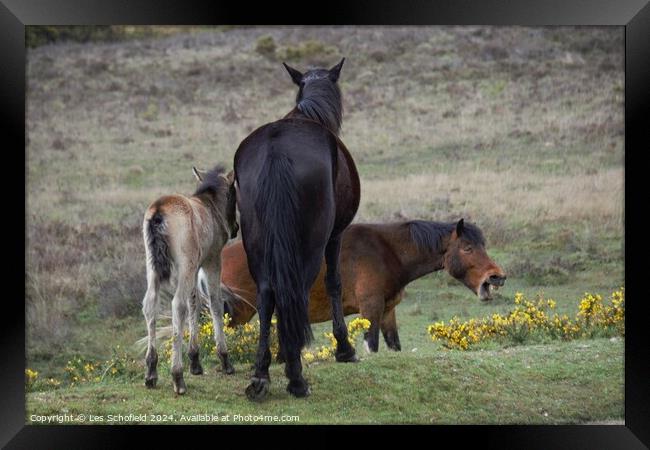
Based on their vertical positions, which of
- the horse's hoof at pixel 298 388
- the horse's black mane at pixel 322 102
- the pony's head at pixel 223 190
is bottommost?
the horse's hoof at pixel 298 388

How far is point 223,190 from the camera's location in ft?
26.7

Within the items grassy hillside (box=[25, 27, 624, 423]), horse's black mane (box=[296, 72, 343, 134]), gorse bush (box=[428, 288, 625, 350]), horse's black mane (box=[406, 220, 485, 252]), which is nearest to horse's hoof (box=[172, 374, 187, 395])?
grassy hillside (box=[25, 27, 624, 423])

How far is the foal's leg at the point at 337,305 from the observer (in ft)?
26.5

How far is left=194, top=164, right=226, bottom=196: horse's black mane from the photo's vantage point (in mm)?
8078

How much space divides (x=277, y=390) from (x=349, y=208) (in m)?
1.70

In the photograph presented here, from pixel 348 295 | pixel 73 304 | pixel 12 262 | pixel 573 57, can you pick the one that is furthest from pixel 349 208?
pixel 573 57

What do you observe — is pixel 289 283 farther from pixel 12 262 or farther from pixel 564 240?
pixel 564 240

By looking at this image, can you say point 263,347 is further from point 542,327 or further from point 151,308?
point 542,327

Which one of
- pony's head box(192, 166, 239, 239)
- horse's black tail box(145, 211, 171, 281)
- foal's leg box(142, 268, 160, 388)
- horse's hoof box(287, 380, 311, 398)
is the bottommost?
horse's hoof box(287, 380, 311, 398)

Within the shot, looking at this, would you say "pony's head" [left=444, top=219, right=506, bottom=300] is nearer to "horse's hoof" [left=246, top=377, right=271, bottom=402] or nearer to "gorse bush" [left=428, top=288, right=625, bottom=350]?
"gorse bush" [left=428, top=288, right=625, bottom=350]

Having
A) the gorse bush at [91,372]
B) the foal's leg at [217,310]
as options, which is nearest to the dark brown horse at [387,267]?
the gorse bush at [91,372]

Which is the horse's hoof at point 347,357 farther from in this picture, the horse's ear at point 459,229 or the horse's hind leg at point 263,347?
the horse's ear at point 459,229

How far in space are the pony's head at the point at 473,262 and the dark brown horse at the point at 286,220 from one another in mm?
2817

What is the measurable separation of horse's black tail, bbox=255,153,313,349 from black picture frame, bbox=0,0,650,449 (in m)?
1.28
